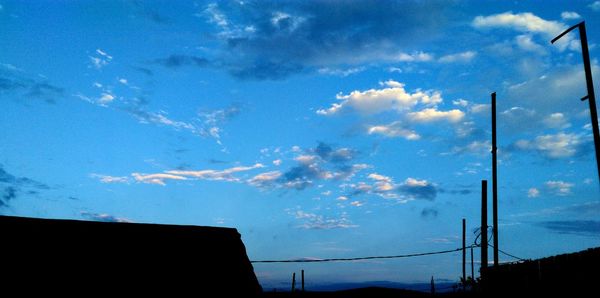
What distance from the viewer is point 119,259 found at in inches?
568

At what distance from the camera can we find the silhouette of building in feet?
43.2

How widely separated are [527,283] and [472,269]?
85.0 feet

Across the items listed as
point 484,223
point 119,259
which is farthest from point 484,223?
point 119,259

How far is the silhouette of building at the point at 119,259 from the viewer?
43.2 feet

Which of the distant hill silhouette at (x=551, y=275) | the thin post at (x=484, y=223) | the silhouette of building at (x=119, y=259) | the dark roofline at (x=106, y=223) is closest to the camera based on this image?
the silhouette of building at (x=119, y=259)

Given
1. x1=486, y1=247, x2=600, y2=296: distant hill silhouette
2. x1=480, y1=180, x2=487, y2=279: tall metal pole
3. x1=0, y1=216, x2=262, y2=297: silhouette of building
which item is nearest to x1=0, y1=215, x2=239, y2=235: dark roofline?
x1=0, y1=216, x2=262, y2=297: silhouette of building

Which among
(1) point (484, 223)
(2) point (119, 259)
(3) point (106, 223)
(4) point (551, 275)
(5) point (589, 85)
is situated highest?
(5) point (589, 85)

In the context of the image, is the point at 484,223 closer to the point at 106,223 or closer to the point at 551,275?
the point at 551,275

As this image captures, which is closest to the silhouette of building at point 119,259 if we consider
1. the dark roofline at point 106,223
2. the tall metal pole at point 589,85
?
the dark roofline at point 106,223

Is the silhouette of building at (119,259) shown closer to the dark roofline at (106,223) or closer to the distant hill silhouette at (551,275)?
the dark roofline at (106,223)

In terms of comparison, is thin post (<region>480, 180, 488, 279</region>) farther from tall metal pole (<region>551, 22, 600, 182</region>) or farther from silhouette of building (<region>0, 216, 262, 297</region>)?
silhouette of building (<region>0, 216, 262, 297</region>)

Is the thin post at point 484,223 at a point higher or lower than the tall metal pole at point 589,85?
lower

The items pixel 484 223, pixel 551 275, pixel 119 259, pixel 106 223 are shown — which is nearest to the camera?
pixel 119 259

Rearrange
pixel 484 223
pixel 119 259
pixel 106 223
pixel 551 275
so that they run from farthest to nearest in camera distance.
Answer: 1. pixel 484 223
2. pixel 551 275
3. pixel 106 223
4. pixel 119 259
